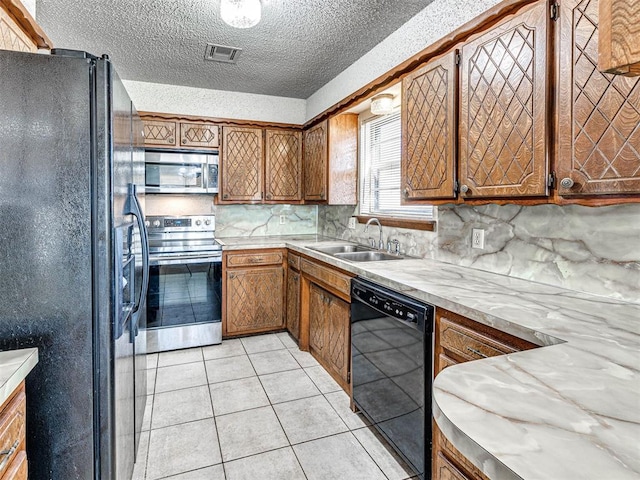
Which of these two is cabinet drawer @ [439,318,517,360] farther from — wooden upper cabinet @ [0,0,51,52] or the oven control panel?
the oven control panel

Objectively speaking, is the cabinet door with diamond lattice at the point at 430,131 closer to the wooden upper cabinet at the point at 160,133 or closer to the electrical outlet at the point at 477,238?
the electrical outlet at the point at 477,238

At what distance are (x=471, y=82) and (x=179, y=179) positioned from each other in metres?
2.87

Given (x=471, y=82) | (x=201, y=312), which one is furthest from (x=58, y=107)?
(x=201, y=312)

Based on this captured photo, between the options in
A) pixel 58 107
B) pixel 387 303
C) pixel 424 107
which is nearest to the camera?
pixel 58 107

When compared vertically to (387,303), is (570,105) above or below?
above

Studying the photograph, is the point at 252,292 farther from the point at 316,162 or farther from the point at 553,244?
the point at 553,244

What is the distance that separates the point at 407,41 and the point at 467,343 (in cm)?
208

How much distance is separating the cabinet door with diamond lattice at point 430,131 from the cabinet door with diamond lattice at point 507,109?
0.27 feet

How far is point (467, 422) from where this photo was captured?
65 cm

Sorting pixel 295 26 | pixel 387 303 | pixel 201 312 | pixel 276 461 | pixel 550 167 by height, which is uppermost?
pixel 295 26

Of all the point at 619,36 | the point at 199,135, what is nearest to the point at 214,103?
the point at 199,135

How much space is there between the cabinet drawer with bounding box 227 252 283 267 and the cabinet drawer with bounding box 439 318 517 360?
2348mm

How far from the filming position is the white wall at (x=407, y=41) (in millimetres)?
2086

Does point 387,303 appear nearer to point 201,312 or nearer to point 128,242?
point 128,242
